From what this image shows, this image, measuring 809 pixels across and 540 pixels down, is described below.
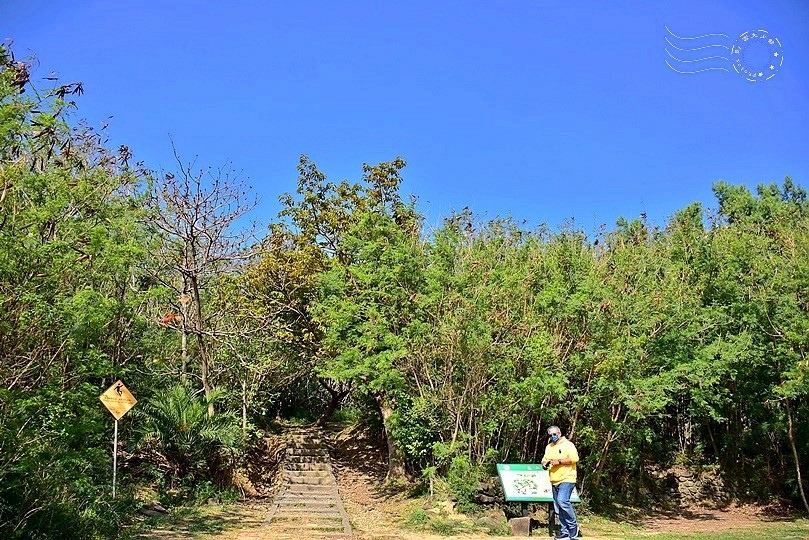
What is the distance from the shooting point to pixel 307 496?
15.5m

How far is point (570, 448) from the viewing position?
909 cm

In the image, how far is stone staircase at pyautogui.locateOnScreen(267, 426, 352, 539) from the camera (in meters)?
11.6

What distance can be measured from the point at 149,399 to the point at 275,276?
5.75m

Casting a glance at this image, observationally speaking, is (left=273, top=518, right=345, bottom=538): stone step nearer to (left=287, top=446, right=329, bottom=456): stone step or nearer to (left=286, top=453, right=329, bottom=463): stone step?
(left=286, top=453, right=329, bottom=463): stone step

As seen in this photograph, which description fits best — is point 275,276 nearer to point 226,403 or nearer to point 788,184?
point 226,403

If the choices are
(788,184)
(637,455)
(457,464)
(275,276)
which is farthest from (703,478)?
(788,184)

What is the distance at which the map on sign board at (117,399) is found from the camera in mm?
11228

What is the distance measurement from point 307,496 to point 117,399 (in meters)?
5.88

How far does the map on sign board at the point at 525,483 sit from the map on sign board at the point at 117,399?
690cm

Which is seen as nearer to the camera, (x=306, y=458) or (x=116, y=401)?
(x=116, y=401)

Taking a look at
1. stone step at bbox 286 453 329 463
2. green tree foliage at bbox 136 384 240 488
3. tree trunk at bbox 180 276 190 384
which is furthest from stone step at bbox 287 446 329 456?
green tree foliage at bbox 136 384 240 488

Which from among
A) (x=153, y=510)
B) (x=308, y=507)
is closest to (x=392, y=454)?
(x=308, y=507)

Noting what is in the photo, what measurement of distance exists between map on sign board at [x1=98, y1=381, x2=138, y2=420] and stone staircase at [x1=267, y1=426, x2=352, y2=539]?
334cm

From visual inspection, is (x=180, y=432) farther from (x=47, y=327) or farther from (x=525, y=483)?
(x=525, y=483)
